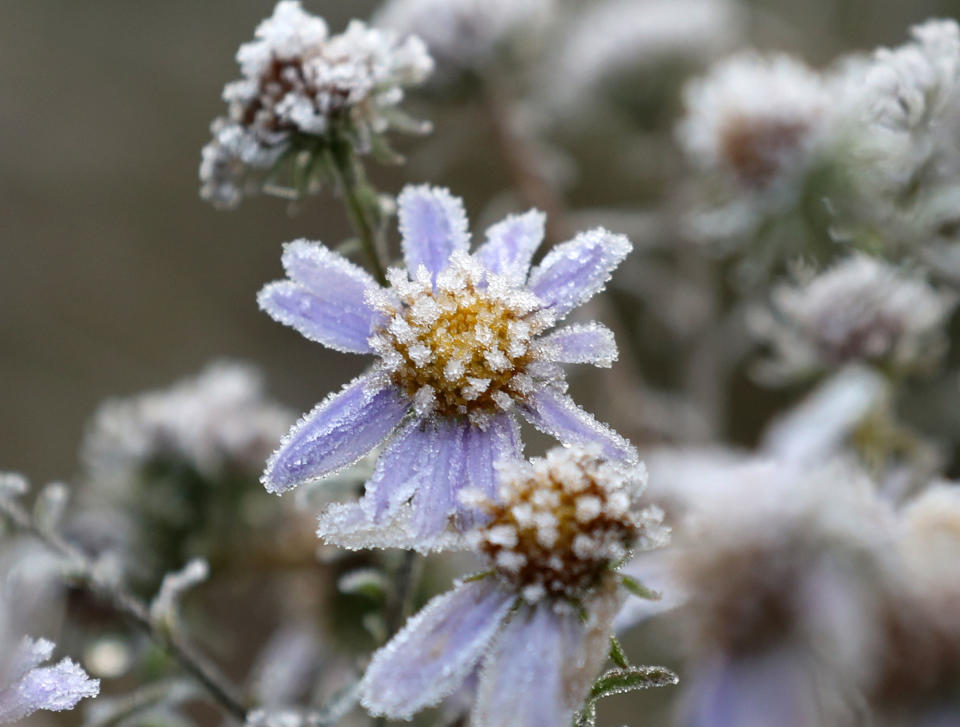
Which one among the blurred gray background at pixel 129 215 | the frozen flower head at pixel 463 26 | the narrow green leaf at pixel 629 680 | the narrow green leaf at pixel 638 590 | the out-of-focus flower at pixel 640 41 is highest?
the blurred gray background at pixel 129 215

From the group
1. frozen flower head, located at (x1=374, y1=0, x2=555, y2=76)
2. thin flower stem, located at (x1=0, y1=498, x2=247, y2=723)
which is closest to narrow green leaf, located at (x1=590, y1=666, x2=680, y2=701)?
thin flower stem, located at (x1=0, y1=498, x2=247, y2=723)

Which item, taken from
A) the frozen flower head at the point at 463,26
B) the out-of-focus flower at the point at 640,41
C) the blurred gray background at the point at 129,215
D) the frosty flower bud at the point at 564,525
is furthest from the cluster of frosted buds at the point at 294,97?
the blurred gray background at the point at 129,215

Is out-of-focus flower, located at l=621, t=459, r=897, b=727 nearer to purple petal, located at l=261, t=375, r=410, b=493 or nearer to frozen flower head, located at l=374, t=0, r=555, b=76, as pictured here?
purple petal, located at l=261, t=375, r=410, b=493

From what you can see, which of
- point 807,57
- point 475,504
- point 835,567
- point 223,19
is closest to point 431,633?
point 475,504

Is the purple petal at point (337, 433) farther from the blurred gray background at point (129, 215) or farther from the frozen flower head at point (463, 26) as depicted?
the blurred gray background at point (129, 215)

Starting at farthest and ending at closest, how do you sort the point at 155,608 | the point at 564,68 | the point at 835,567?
1. the point at 564,68
2. the point at 155,608
3. the point at 835,567

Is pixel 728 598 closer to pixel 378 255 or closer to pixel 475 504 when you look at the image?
pixel 475 504
